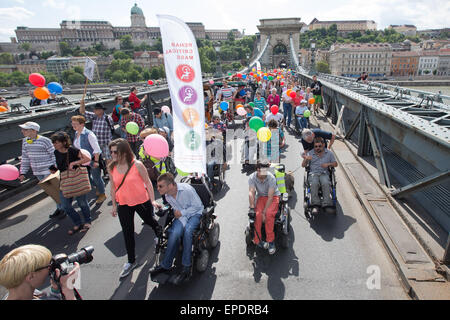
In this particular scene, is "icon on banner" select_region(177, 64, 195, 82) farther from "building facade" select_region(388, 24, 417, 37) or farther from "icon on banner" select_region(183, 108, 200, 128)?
"building facade" select_region(388, 24, 417, 37)

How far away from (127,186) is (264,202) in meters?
2.03

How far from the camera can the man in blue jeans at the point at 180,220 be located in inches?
134

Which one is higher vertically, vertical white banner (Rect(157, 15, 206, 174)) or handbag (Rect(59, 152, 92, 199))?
vertical white banner (Rect(157, 15, 206, 174))

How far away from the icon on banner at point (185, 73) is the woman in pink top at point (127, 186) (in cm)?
120

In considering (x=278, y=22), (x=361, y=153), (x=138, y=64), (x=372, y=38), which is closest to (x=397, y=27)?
(x=372, y=38)

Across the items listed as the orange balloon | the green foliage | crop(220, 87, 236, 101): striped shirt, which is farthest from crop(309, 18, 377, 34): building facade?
the orange balloon

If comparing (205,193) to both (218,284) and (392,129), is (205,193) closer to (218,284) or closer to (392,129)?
(218,284)

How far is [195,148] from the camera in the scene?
3270mm

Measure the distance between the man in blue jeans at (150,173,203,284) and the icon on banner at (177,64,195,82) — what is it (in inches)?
49.7

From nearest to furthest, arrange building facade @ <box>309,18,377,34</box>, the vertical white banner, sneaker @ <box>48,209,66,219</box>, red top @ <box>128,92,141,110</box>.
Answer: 1. the vertical white banner
2. sneaker @ <box>48,209,66,219</box>
3. red top @ <box>128,92,141,110</box>
4. building facade @ <box>309,18,377,34</box>

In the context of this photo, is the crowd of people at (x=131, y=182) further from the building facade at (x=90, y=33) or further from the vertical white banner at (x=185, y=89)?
the building facade at (x=90, y=33)

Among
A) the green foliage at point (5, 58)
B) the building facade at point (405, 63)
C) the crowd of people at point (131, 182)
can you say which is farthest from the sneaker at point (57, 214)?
the green foliage at point (5, 58)

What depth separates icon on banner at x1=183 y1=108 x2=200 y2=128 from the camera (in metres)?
3.21

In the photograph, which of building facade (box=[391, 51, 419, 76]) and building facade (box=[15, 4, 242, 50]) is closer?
building facade (box=[391, 51, 419, 76])
